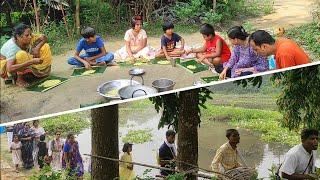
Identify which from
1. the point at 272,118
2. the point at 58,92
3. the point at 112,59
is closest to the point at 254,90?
the point at 272,118

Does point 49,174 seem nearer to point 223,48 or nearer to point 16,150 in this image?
point 16,150

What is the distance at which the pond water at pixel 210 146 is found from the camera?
3.02 metres

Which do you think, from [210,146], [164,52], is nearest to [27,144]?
[164,52]

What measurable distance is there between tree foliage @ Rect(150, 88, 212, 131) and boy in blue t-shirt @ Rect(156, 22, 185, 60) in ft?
1.75

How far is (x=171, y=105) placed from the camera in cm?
317

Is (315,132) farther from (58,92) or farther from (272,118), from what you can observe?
(58,92)

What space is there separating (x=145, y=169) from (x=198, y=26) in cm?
83

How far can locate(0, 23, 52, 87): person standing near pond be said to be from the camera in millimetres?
2207

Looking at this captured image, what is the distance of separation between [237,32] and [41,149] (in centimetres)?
103

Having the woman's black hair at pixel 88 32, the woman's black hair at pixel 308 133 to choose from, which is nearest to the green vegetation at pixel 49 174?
the woman's black hair at pixel 88 32

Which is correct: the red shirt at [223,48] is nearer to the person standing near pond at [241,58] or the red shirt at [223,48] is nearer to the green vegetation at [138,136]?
the person standing near pond at [241,58]

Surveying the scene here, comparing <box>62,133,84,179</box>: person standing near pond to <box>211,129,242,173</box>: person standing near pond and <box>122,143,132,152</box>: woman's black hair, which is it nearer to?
<box>122,143,132,152</box>: woman's black hair

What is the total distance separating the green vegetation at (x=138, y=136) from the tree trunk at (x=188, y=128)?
192 mm

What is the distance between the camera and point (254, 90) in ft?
11.0
